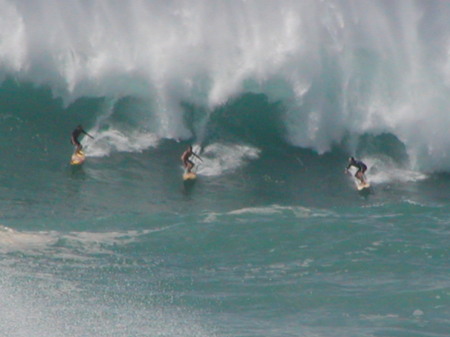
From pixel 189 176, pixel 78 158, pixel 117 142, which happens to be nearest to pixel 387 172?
pixel 189 176

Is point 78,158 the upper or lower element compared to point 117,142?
lower

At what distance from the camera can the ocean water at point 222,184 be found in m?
16.8

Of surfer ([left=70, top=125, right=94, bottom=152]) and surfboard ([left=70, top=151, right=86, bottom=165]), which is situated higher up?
surfer ([left=70, top=125, right=94, bottom=152])

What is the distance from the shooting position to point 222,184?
77.2ft

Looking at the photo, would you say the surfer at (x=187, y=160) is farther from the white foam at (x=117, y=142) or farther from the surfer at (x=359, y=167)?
the surfer at (x=359, y=167)

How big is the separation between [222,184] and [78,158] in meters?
3.97

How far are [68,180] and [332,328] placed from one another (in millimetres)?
9551

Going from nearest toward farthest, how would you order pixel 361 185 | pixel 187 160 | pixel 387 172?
pixel 361 185
pixel 187 160
pixel 387 172

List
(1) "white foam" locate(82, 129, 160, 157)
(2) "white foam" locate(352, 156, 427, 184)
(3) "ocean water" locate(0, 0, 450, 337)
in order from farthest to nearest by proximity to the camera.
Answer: (1) "white foam" locate(82, 129, 160, 157)
(2) "white foam" locate(352, 156, 427, 184)
(3) "ocean water" locate(0, 0, 450, 337)

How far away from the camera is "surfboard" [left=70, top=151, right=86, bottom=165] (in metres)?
23.9

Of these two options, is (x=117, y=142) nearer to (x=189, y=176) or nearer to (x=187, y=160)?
(x=187, y=160)

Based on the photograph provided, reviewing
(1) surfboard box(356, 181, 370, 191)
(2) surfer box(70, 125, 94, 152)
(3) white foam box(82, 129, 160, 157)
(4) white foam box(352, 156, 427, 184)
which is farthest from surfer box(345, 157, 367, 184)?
(2) surfer box(70, 125, 94, 152)

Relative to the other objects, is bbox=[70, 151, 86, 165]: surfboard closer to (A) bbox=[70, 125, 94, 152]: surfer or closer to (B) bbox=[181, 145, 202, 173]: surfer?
(A) bbox=[70, 125, 94, 152]: surfer

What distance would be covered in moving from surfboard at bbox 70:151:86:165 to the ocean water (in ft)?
0.50
